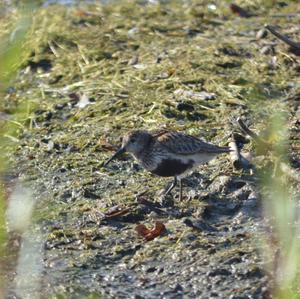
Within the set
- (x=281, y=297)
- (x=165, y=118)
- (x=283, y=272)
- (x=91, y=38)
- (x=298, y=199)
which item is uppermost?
(x=281, y=297)

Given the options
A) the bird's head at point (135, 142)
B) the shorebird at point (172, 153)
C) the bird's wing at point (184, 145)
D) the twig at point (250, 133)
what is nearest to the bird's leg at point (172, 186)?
the shorebird at point (172, 153)

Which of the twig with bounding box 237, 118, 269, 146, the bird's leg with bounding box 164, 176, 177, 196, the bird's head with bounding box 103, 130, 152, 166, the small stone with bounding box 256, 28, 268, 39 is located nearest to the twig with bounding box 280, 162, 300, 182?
the twig with bounding box 237, 118, 269, 146

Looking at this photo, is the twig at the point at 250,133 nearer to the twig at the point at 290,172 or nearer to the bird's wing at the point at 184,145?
the twig at the point at 290,172

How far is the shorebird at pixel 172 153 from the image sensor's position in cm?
731

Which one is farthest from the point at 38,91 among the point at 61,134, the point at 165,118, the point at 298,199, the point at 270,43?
the point at 298,199

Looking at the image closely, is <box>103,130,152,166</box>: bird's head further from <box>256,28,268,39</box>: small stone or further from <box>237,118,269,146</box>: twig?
<box>256,28,268,39</box>: small stone

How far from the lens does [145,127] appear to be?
28.7ft

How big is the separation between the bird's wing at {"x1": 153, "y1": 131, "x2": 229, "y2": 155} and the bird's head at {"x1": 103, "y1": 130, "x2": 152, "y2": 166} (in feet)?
0.32

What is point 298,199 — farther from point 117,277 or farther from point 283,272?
point 283,272

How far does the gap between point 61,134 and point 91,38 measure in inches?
106

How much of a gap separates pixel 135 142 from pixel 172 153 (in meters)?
0.37

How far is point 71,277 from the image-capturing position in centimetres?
621

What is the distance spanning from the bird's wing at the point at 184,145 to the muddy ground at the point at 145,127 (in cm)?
25

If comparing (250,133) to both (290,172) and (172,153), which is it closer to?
(290,172)
